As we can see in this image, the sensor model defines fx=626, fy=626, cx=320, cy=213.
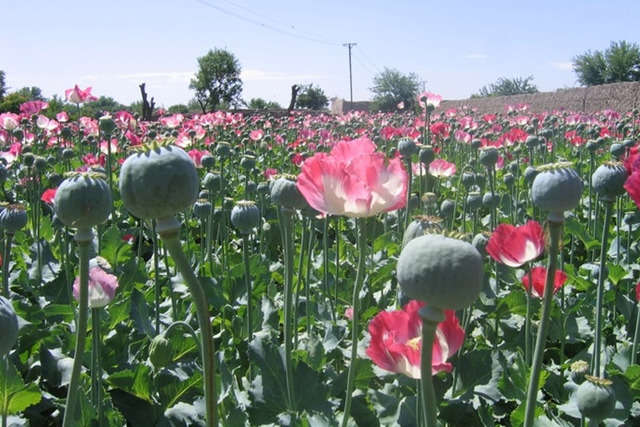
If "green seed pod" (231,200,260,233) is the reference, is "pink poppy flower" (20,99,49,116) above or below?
above

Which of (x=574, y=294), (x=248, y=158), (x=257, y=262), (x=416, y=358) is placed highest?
(x=248, y=158)

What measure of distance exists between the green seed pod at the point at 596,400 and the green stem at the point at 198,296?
702mm

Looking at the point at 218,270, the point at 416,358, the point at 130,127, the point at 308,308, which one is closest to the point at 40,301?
the point at 218,270

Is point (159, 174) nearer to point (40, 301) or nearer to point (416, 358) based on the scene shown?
point (416, 358)

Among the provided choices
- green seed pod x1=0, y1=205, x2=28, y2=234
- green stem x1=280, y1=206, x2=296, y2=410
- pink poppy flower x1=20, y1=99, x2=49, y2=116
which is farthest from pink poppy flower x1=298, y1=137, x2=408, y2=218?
pink poppy flower x1=20, y1=99, x2=49, y2=116

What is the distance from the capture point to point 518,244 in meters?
1.64

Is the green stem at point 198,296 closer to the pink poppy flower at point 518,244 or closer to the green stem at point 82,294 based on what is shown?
the green stem at point 82,294

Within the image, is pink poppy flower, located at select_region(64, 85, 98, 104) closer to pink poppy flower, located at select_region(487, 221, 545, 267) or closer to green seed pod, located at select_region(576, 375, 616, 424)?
Answer: pink poppy flower, located at select_region(487, 221, 545, 267)

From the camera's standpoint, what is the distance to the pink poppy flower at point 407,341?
93 centimetres

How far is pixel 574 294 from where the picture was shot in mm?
2709

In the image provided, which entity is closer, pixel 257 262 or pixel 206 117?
pixel 257 262

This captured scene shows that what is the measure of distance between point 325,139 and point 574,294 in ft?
14.5

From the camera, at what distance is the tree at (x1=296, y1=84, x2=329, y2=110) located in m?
46.4

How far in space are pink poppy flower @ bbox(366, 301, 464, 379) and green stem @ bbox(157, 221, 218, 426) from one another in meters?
0.27
